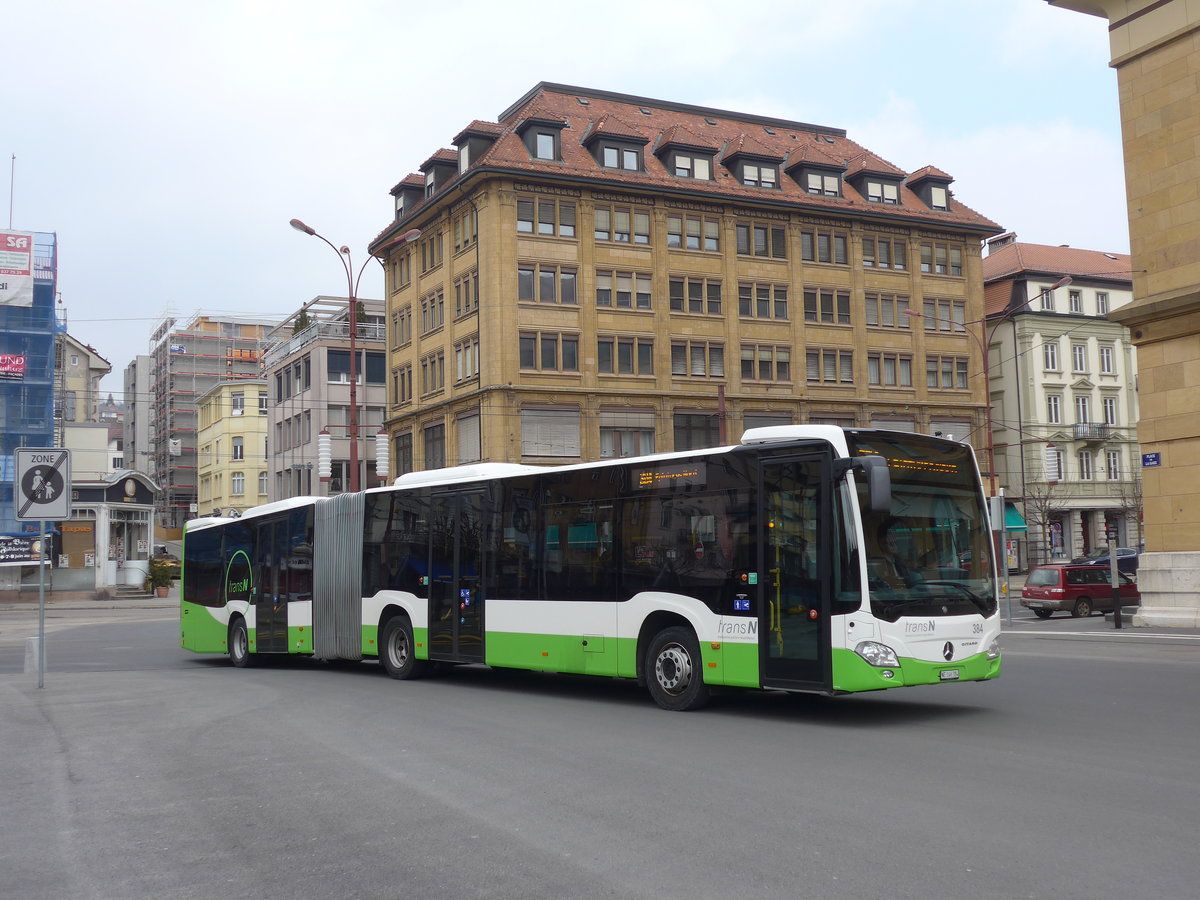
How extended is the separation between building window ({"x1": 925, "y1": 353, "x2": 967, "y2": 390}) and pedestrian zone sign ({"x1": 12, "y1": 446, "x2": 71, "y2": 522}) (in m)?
50.4

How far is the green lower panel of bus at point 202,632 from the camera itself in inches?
929

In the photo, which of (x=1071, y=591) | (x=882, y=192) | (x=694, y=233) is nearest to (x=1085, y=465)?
(x=882, y=192)

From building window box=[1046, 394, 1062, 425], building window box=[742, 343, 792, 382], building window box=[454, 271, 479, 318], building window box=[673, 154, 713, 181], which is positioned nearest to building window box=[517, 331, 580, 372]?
building window box=[454, 271, 479, 318]

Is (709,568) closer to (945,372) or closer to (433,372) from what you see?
(433,372)

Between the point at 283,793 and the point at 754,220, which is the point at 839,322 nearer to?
the point at 754,220

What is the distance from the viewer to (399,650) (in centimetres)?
1838

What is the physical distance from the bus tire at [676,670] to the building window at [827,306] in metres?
46.4

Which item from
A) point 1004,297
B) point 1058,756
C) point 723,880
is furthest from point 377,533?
point 1004,297

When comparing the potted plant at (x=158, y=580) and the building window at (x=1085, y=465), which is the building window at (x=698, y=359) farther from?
the potted plant at (x=158, y=580)

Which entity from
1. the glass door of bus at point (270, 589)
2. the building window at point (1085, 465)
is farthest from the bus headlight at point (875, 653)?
the building window at point (1085, 465)

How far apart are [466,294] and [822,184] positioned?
61.8 feet

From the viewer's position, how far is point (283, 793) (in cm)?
850

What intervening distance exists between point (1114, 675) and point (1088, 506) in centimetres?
5573

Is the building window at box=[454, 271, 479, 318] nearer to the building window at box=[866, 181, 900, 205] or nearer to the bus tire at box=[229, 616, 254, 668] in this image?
the building window at box=[866, 181, 900, 205]
